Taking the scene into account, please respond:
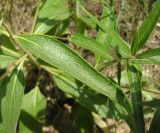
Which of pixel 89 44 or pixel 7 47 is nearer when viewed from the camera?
pixel 89 44

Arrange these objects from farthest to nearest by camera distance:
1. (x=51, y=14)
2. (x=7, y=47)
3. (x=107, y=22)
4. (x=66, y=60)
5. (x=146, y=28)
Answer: (x=7, y=47) → (x=51, y=14) → (x=107, y=22) → (x=146, y=28) → (x=66, y=60)

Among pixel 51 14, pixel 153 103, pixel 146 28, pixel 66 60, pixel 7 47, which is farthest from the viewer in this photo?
pixel 7 47

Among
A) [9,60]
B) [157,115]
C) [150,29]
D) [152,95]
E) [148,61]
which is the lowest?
[152,95]

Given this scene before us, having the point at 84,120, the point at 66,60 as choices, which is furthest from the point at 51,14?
the point at 66,60

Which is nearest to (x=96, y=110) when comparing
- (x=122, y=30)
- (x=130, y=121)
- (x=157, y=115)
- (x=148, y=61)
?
(x=130, y=121)

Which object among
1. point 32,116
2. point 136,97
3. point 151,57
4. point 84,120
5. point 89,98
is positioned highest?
point 151,57

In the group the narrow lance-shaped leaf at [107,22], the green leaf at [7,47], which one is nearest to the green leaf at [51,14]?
the green leaf at [7,47]

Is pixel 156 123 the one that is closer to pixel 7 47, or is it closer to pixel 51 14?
pixel 51 14

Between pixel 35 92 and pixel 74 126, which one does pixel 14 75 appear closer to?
pixel 35 92
